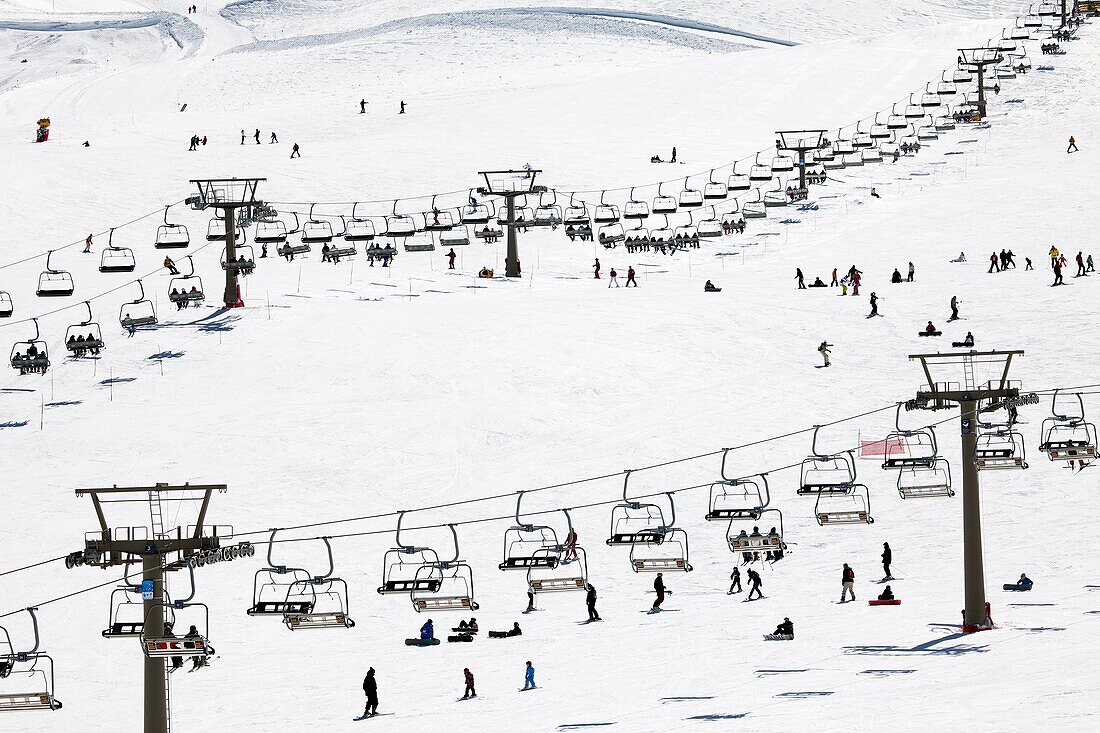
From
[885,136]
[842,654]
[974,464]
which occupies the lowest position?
[842,654]

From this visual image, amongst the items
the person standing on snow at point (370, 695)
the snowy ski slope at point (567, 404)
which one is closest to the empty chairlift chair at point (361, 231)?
the snowy ski slope at point (567, 404)

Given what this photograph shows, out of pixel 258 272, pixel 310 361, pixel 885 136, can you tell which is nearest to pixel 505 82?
pixel 885 136

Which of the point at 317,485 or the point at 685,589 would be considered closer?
the point at 685,589

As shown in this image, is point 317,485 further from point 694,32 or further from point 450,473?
point 694,32

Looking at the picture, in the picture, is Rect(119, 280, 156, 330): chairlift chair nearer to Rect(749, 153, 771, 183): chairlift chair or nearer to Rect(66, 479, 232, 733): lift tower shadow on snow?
Rect(749, 153, 771, 183): chairlift chair

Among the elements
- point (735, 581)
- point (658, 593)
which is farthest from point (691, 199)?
point (658, 593)

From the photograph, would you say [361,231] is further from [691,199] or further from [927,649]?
[927,649]
